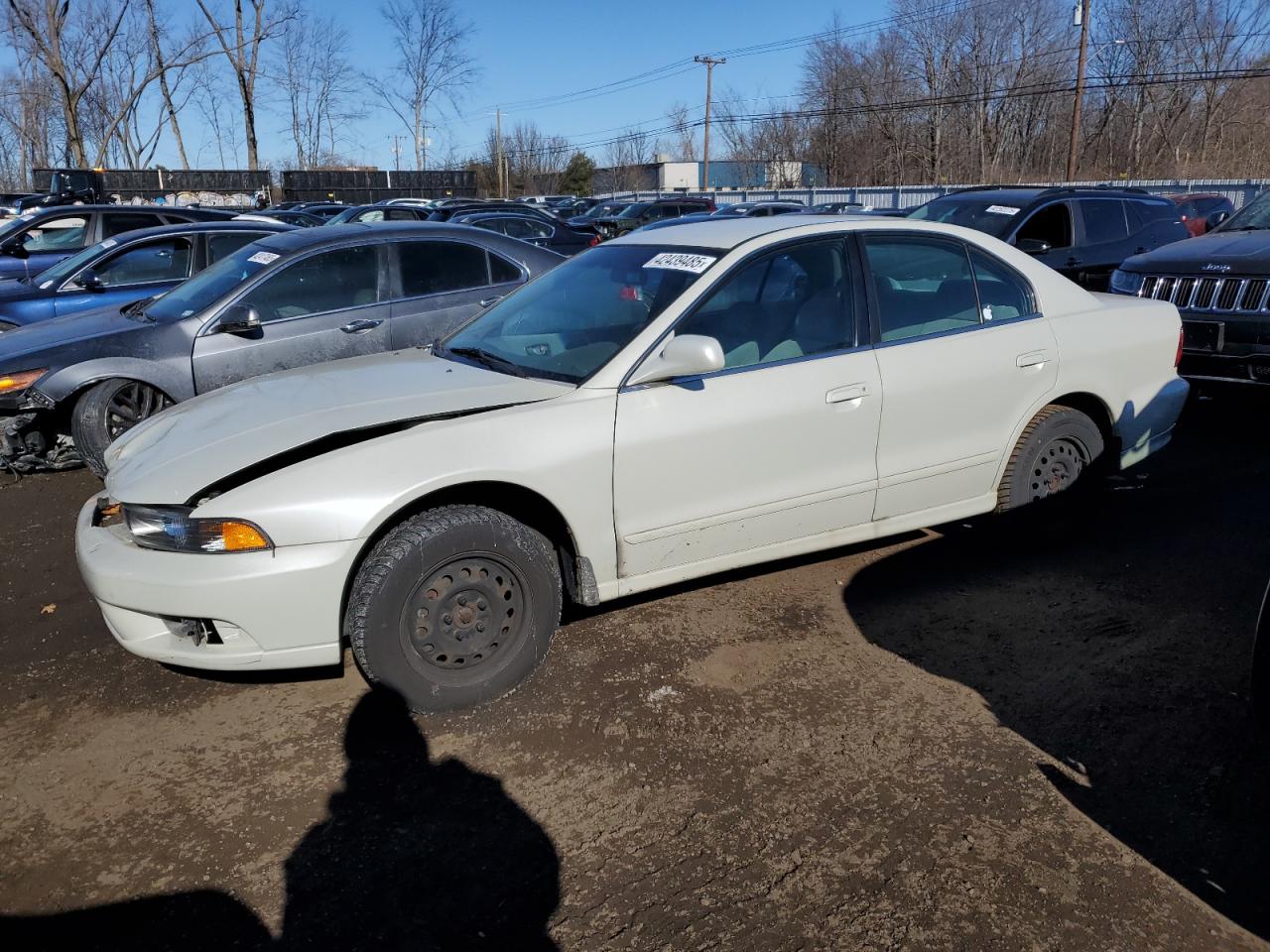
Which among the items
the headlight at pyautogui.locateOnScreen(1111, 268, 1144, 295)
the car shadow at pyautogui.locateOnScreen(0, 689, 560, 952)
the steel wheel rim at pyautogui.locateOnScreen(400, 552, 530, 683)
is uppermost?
the headlight at pyautogui.locateOnScreen(1111, 268, 1144, 295)

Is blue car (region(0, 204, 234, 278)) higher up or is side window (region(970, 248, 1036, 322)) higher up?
blue car (region(0, 204, 234, 278))

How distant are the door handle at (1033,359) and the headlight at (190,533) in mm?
3344

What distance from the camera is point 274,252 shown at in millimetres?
6406

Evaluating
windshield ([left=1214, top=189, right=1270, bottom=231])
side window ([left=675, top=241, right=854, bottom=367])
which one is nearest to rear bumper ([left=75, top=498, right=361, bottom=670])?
side window ([left=675, top=241, right=854, bottom=367])

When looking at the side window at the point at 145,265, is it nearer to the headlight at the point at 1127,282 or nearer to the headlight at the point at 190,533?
the headlight at the point at 190,533

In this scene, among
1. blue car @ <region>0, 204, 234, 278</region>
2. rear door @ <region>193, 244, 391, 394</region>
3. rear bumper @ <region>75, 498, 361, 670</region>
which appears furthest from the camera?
blue car @ <region>0, 204, 234, 278</region>

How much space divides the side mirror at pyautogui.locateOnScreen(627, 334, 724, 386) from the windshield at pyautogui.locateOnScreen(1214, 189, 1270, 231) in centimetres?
632

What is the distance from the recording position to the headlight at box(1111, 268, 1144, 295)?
23.7ft

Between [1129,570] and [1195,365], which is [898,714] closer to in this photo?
[1129,570]

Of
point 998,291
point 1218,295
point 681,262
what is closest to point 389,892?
point 681,262

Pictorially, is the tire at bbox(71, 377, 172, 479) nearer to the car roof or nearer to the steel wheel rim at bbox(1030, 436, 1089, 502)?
the car roof


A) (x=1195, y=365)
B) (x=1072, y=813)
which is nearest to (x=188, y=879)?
(x=1072, y=813)

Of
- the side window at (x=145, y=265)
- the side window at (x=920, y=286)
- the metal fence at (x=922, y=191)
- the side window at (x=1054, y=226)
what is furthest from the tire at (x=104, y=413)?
the metal fence at (x=922, y=191)

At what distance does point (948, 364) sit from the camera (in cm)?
424
